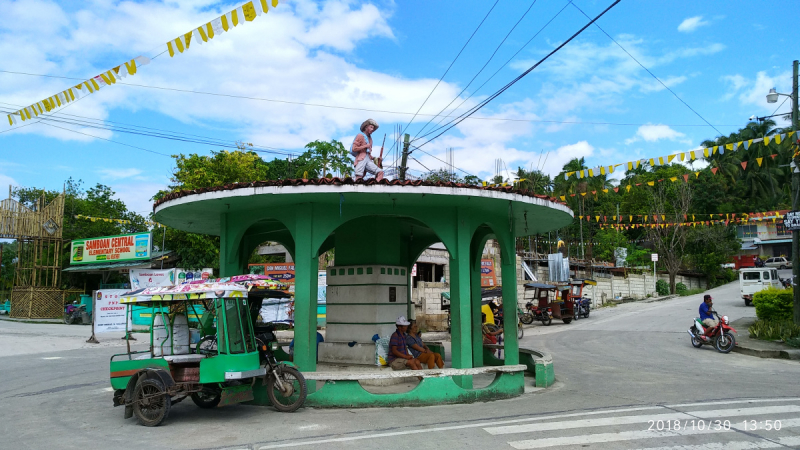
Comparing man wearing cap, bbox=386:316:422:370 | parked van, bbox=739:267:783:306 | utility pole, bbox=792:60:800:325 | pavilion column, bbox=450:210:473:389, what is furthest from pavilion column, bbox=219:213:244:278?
parked van, bbox=739:267:783:306

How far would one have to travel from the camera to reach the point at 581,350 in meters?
17.7

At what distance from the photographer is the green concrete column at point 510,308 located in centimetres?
1141

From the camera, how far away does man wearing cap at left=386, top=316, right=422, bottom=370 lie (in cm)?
1041

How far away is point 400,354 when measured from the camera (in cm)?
1052

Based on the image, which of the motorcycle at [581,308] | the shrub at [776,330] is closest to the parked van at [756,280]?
the motorcycle at [581,308]

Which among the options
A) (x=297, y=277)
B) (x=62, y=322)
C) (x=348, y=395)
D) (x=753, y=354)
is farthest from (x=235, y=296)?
(x=62, y=322)

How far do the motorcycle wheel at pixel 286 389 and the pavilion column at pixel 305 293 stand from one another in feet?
2.47

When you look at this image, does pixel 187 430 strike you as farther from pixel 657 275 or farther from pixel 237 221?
pixel 657 275

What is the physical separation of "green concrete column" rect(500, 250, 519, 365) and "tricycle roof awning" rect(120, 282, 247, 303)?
18.2 feet

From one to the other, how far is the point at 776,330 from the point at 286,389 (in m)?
16.1

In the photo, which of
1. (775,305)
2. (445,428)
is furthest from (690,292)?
(445,428)

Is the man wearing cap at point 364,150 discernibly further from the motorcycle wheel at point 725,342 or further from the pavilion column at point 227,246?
the motorcycle wheel at point 725,342

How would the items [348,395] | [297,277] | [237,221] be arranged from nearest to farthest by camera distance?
[348,395]
[297,277]
[237,221]

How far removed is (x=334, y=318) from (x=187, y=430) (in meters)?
5.08
